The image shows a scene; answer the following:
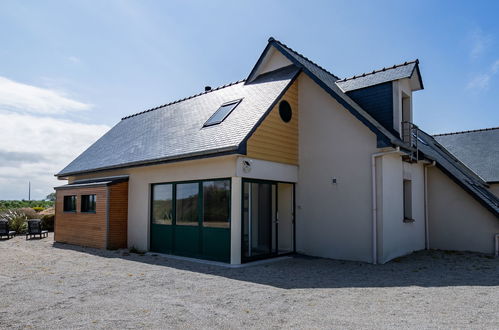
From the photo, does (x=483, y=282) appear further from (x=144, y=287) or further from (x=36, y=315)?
(x=36, y=315)

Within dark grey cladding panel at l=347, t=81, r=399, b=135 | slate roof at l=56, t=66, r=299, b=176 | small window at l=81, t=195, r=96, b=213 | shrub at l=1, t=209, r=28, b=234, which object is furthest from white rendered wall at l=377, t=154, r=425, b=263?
shrub at l=1, t=209, r=28, b=234

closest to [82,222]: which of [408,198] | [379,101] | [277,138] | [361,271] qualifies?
[277,138]

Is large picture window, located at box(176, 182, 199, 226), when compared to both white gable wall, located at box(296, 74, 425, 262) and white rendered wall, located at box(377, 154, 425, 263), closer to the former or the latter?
white gable wall, located at box(296, 74, 425, 262)

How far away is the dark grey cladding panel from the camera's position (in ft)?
37.8

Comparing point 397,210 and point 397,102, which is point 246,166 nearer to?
point 397,210

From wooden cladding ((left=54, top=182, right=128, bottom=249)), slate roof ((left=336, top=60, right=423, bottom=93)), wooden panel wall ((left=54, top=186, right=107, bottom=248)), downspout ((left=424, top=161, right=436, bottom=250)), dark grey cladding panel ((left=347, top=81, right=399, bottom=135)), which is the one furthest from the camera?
wooden panel wall ((left=54, top=186, right=107, bottom=248))

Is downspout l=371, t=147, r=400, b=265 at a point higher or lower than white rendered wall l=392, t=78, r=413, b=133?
lower

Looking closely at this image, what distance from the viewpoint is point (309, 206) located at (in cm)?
1157

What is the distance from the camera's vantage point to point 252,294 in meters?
6.84

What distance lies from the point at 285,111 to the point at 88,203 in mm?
8942

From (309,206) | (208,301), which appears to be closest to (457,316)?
(208,301)

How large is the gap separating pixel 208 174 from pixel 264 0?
201 inches

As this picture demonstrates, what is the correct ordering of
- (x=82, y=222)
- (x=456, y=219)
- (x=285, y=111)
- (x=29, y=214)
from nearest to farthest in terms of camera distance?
(x=285, y=111) → (x=456, y=219) → (x=82, y=222) → (x=29, y=214)

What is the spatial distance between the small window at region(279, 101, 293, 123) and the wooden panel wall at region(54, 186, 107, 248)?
7073 millimetres
